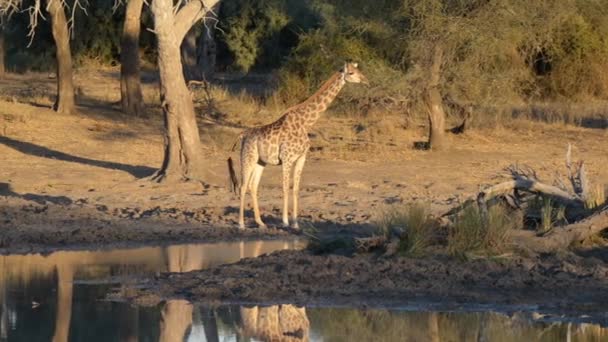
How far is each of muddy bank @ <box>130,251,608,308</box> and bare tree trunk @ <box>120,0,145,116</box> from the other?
52.2 ft

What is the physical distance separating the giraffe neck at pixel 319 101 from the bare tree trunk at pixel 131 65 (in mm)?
12085

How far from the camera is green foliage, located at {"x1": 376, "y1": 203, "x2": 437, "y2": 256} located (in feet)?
40.3

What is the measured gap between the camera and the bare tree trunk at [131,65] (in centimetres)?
2762

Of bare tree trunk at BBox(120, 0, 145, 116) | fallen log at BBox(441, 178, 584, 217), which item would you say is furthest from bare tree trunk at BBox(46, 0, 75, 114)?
fallen log at BBox(441, 178, 584, 217)

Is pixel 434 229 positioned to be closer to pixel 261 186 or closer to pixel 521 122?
pixel 261 186

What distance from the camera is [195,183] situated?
19.6 metres

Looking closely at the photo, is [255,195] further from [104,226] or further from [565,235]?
[565,235]

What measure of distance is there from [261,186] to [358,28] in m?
4.86

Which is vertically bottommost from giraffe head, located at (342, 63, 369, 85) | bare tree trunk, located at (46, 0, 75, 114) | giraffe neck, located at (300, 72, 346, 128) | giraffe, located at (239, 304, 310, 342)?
giraffe, located at (239, 304, 310, 342)

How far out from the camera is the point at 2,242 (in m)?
14.6

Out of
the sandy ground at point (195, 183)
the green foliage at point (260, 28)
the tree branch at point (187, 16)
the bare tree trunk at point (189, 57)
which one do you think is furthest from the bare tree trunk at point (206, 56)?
the tree branch at point (187, 16)

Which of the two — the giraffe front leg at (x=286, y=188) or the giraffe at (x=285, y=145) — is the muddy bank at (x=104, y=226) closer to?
the giraffe front leg at (x=286, y=188)

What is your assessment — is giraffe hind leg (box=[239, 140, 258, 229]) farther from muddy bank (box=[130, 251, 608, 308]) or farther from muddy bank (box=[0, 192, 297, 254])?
muddy bank (box=[130, 251, 608, 308])

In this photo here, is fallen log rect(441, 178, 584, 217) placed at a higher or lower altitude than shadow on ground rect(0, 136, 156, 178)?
lower
